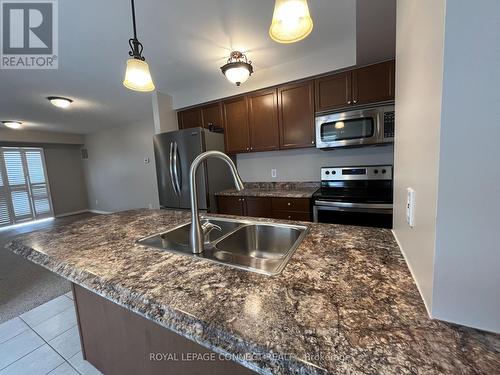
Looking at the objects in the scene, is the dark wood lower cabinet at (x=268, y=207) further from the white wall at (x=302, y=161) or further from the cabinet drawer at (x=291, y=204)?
the white wall at (x=302, y=161)

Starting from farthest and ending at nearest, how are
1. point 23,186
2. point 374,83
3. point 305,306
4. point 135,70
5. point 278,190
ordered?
point 23,186, point 278,190, point 374,83, point 135,70, point 305,306

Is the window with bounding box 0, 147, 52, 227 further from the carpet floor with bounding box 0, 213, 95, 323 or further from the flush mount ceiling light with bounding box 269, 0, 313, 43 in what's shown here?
the flush mount ceiling light with bounding box 269, 0, 313, 43

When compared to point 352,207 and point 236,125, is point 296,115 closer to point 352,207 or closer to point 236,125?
point 236,125

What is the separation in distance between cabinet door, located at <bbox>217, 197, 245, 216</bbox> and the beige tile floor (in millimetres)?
1821

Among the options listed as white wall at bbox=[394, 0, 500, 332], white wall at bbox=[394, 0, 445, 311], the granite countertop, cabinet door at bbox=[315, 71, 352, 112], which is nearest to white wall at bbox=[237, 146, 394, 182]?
the granite countertop

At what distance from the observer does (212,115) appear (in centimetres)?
315

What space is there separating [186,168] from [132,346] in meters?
2.15

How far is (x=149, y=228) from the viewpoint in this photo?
1247 mm

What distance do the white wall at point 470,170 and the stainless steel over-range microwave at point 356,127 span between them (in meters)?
1.98

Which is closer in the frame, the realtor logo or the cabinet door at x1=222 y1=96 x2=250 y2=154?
the realtor logo

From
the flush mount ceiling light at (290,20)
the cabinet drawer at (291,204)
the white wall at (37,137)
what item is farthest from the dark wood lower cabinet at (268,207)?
the white wall at (37,137)

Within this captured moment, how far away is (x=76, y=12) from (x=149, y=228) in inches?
66.9

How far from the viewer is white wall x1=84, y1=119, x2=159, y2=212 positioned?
16.3 feet

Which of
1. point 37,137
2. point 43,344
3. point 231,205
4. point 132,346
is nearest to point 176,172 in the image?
point 231,205
